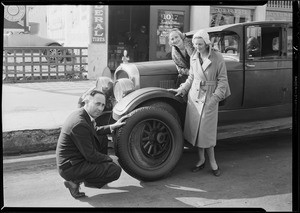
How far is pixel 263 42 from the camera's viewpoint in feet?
17.0

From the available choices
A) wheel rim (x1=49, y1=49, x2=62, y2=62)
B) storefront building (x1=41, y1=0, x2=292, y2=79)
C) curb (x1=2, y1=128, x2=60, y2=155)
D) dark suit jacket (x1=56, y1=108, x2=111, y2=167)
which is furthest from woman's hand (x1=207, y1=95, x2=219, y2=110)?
wheel rim (x1=49, y1=49, x2=62, y2=62)

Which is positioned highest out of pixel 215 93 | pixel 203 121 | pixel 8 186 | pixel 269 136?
pixel 215 93

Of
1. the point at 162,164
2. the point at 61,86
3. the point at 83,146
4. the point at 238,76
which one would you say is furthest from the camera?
the point at 61,86

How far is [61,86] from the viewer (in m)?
9.84

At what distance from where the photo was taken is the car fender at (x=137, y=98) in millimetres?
4191

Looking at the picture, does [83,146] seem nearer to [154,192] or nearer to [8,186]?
[154,192]

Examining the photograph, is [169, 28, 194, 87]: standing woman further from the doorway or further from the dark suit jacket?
the doorway

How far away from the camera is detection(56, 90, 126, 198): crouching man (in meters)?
3.62

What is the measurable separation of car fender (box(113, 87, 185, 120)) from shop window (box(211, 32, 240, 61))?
1160mm

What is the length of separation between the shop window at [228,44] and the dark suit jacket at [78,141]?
92.1 inches

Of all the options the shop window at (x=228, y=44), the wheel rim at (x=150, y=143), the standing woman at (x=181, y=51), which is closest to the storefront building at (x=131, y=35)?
the shop window at (x=228, y=44)

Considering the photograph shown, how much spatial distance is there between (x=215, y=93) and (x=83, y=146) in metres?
1.59

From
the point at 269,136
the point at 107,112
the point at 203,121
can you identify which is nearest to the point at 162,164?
the point at 203,121

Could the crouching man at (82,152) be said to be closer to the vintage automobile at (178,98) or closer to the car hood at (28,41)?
the vintage automobile at (178,98)
